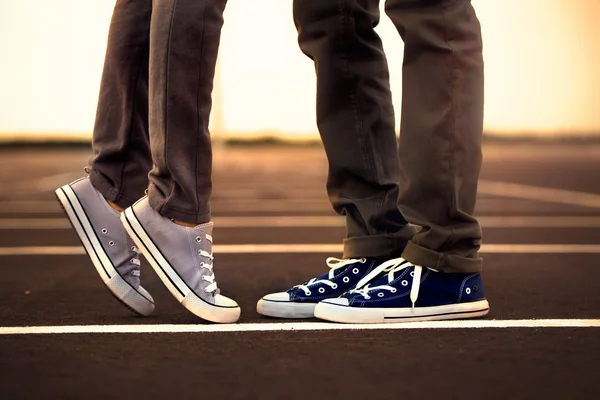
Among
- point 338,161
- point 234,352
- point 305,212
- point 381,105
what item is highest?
point 381,105

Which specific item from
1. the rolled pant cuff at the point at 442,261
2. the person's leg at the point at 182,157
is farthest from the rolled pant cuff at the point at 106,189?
the rolled pant cuff at the point at 442,261

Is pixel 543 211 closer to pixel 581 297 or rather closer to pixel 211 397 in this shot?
pixel 581 297

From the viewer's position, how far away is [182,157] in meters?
2.04

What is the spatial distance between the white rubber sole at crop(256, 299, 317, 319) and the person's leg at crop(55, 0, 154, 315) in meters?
0.28

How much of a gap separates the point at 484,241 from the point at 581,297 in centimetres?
164

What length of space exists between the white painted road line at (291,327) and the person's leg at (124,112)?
1.17ft

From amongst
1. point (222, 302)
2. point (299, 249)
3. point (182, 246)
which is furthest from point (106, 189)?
point (299, 249)

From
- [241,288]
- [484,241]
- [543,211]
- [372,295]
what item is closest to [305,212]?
[543,211]

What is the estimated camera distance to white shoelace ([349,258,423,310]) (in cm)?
220

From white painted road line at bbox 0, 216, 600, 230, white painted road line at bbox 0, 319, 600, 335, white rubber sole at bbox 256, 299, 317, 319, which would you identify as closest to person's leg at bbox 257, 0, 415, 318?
white rubber sole at bbox 256, 299, 317, 319

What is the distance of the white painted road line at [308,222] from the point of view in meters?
4.90

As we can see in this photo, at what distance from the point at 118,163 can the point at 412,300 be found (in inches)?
31.6

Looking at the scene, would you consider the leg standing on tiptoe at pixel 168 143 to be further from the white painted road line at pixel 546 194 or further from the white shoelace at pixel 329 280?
the white painted road line at pixel 546 194

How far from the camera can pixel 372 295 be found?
2.20m
